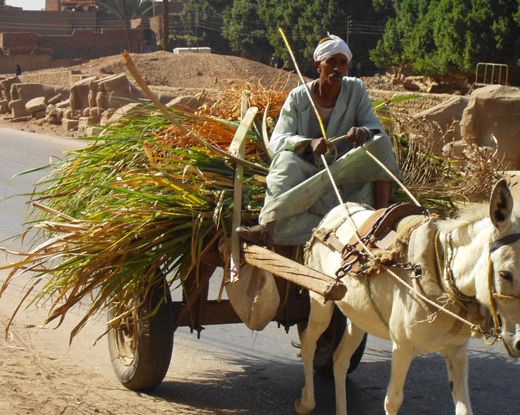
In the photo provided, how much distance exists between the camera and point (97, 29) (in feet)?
218

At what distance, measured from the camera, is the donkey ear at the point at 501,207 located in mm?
3867

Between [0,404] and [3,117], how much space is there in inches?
1021

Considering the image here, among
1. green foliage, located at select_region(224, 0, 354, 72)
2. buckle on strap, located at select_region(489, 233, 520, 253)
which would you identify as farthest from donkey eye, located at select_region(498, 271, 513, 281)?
green foliage, located at select_region(224, 0, 354, 72)

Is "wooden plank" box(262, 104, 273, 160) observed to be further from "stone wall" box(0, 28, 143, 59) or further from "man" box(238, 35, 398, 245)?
"stone wall" box(0, 28, 143, 59)

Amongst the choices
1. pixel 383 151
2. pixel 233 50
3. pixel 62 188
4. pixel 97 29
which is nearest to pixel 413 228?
pixel 383 151

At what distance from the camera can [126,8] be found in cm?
6506

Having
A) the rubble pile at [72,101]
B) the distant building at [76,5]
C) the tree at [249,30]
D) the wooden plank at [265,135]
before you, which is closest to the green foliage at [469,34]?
the rubble pile at [72,101]

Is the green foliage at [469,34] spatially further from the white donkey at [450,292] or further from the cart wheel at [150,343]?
the white donkey at [450,292]

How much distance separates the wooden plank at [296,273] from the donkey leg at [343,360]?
0.67 meters

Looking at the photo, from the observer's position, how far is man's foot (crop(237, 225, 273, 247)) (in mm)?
5402

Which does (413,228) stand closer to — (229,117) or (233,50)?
(229,117)

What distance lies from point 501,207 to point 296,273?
1.26m

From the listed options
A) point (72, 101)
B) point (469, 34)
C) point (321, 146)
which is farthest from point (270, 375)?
point (469, 34)

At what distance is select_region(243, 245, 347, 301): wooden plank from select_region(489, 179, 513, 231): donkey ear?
0.87m
